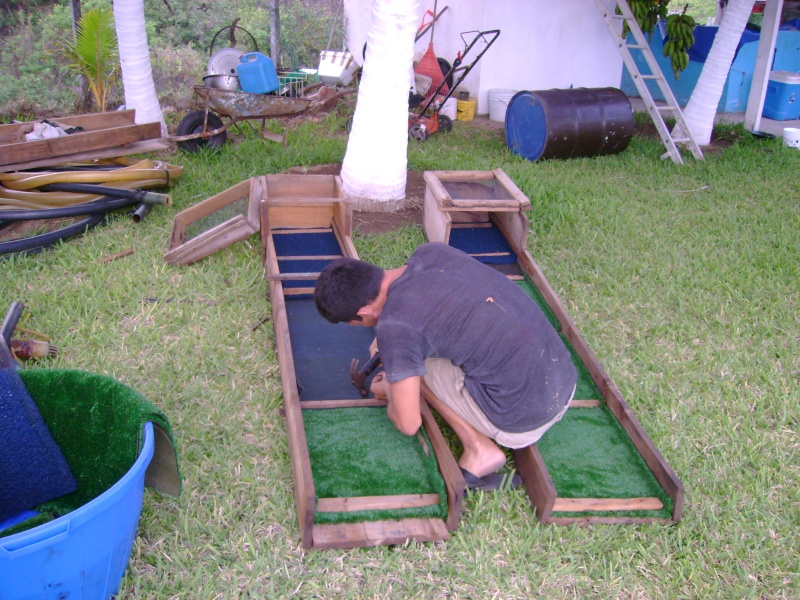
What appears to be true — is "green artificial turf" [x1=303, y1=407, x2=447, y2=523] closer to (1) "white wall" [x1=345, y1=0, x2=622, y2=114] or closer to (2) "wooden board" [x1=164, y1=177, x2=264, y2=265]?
(2) "wooden board" [x1=164, y1=177, x2=264, y2=265]

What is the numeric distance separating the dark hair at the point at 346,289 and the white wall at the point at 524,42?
790 centimetres

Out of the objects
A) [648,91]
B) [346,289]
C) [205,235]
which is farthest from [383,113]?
[648,91]

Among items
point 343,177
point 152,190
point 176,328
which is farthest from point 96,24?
point 176,328

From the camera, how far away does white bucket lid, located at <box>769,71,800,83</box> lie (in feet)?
32.3

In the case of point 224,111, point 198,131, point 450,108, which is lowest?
point 450,108

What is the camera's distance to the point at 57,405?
2770 mm

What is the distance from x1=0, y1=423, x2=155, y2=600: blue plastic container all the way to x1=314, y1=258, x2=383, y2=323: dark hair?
0.83 meters

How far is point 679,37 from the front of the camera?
30.6 feet

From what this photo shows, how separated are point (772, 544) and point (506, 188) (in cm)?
324

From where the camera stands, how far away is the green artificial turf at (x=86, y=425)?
102 inches

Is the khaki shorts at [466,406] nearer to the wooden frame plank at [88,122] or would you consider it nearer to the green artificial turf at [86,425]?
the green artificial turf at [86,425]

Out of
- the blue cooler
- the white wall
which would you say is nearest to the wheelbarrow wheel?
the white wall

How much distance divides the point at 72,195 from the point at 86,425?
3.26 metres

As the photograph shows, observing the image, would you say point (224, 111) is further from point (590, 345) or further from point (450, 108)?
point (590, 345)
